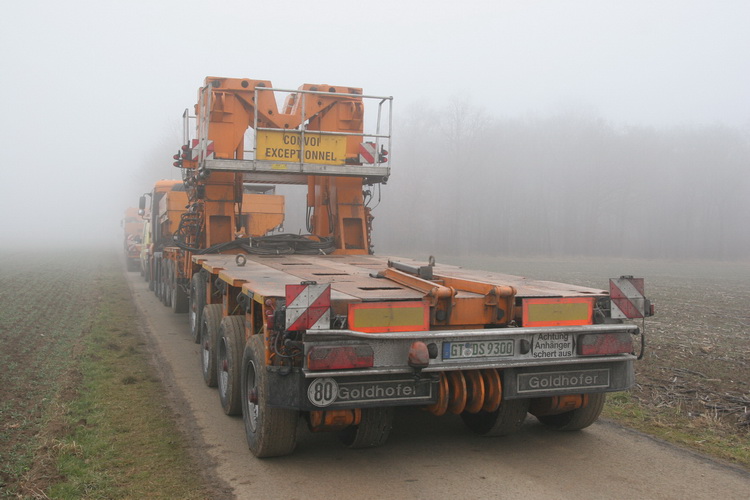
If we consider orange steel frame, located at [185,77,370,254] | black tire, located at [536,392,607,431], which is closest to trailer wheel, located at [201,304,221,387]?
orange steel frame, located at [185,77,370,254]

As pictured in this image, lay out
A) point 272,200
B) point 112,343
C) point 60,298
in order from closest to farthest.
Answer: point 112,343 → point 272,200 → point 60,298

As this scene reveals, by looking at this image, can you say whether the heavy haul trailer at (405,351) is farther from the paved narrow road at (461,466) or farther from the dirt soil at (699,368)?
the dirt soil at (699,368)

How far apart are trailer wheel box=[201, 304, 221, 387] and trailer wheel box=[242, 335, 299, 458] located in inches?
85.1

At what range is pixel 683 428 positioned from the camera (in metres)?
5.87

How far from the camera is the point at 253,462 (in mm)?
4879

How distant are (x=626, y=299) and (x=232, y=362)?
3.30m

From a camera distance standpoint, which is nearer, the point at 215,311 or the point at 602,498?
the point at 602,498

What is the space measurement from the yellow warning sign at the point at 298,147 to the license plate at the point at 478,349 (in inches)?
219

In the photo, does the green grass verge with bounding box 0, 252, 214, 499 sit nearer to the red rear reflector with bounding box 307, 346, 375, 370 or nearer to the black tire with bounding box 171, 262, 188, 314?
the red rear reflector with bounding box 307, 346, 375, 370

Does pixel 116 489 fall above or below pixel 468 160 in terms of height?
below

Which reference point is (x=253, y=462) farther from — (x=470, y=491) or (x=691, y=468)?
(x=691, y=468)

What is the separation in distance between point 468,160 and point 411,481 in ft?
165

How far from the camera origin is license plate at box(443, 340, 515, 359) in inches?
177

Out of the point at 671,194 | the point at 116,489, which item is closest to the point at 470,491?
the point at 116,489
